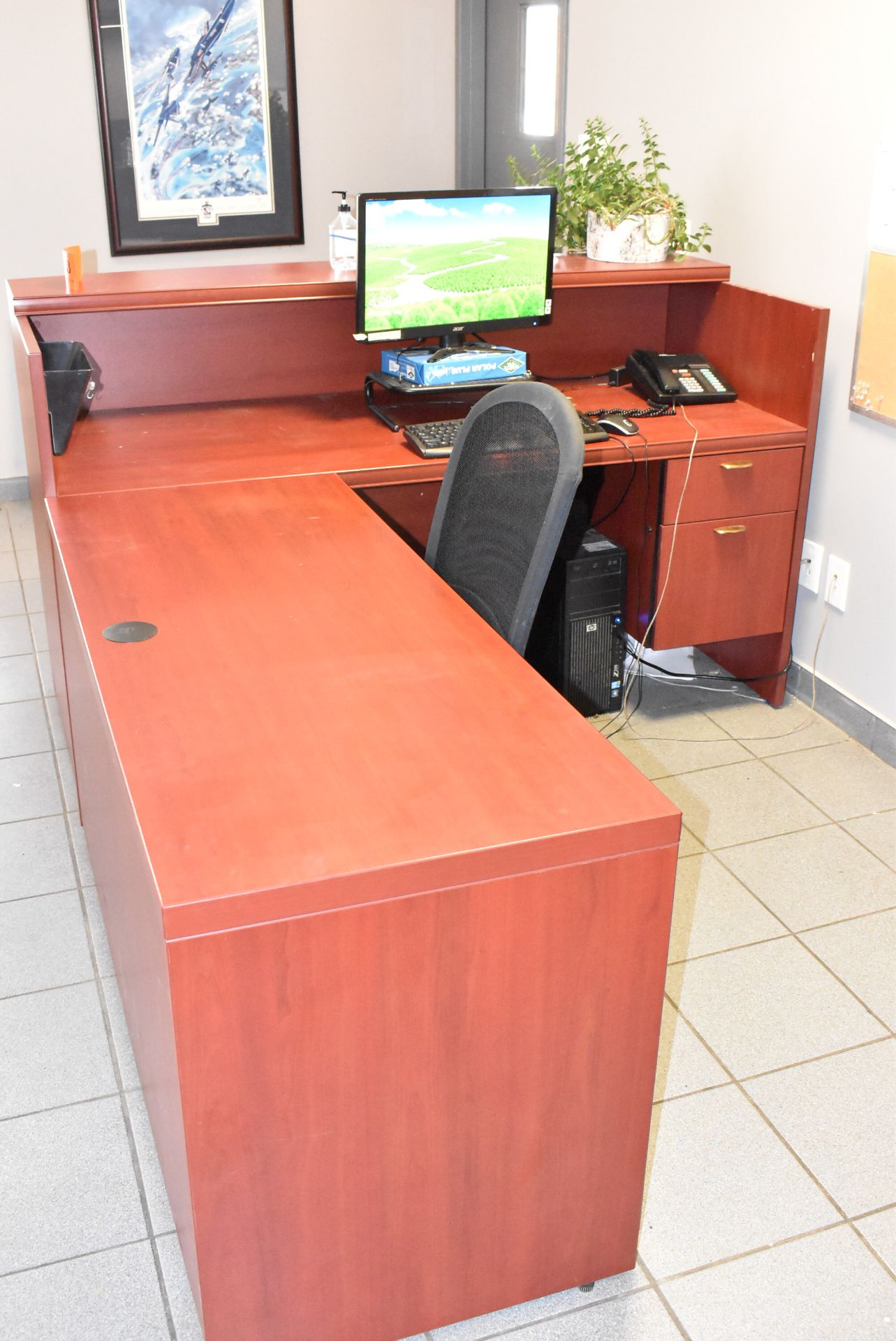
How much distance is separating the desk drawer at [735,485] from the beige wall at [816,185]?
167 mm

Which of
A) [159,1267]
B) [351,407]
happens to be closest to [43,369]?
[351,407]

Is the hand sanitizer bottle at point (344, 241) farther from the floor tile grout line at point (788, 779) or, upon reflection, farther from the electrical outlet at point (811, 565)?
the floor tile grout line at point (788, 779)

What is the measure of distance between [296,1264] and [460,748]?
65 centimetres

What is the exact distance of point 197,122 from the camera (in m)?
4.64

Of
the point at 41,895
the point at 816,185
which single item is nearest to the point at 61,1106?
the point at 41,895

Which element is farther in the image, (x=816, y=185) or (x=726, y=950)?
(x=816, y=185)

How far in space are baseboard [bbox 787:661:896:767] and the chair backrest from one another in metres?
1.32

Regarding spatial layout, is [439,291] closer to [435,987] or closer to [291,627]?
[291,627]

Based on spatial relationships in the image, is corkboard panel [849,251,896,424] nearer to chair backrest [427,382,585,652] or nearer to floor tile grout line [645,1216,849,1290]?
chair backrest [427,382,585,652]

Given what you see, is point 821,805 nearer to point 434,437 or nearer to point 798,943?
point 798,943

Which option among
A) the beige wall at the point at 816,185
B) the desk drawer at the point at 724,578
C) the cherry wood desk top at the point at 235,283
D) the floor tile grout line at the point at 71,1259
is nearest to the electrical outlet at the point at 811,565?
the beige wall at the point at 816,185

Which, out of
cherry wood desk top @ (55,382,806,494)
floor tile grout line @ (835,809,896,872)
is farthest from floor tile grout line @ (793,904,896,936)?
cherry wood desk top @ (55,382,806,494)

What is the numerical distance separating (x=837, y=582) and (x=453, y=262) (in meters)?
1.27

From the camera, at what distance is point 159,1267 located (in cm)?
176
